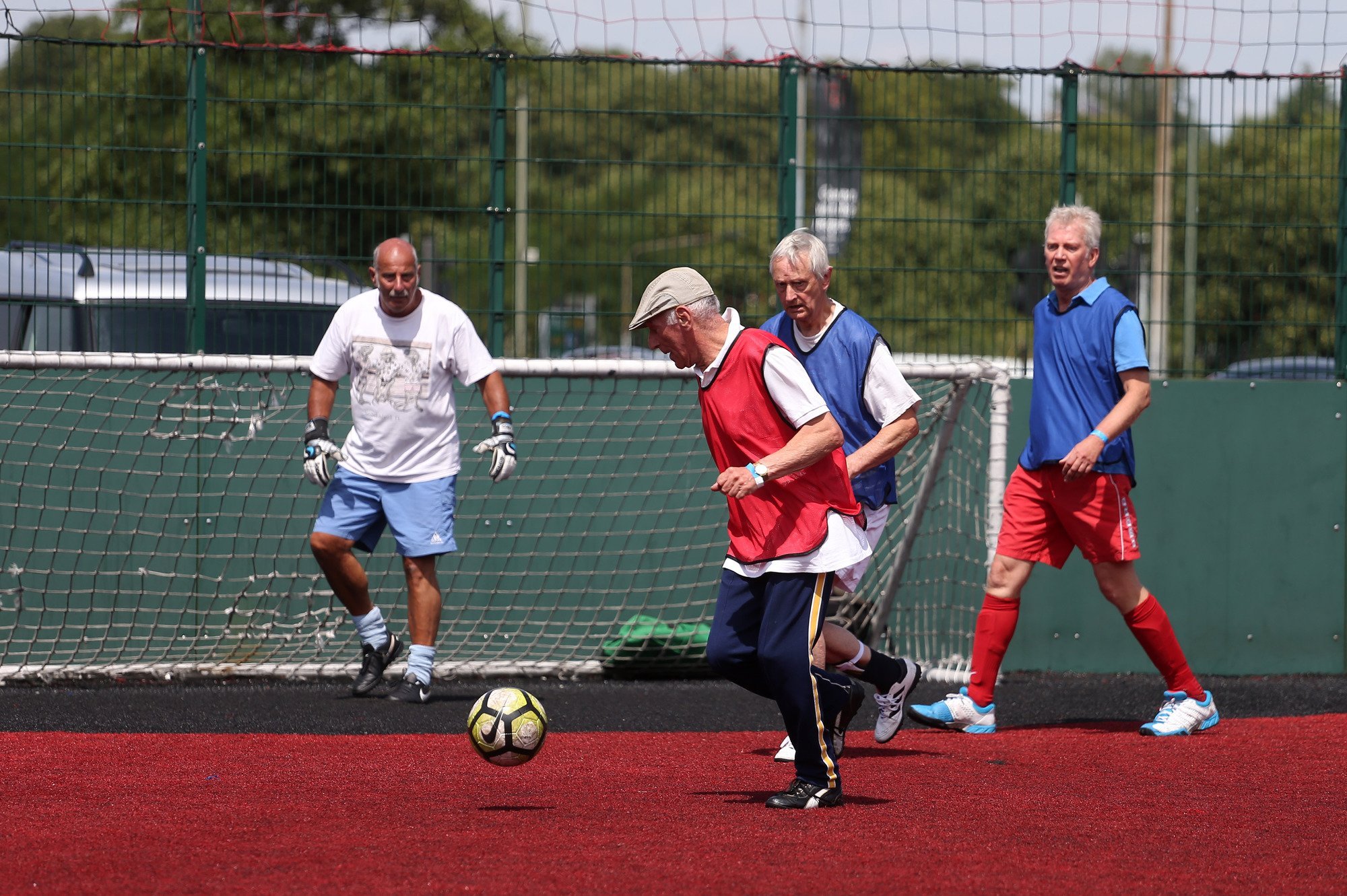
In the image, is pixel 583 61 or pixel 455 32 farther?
pixel 455 32

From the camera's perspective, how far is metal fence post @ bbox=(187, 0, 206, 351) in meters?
8.61

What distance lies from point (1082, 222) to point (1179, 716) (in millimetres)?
2176

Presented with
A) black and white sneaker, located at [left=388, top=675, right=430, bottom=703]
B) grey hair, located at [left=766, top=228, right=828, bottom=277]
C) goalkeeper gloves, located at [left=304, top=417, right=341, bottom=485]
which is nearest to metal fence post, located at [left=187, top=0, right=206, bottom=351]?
goalkeeper gloves, located at [left=304, top=417, right=341, bottom=485]

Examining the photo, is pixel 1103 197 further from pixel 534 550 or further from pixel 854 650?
pixel 854 650

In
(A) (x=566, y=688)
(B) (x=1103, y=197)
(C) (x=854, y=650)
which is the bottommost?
(A) (x=566, y=688)

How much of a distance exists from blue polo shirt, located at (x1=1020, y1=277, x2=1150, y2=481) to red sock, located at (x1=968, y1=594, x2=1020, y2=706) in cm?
63

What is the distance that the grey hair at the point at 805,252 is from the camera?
592 cm

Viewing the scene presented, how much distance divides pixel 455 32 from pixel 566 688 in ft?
16.5

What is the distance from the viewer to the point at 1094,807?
5.34 meters

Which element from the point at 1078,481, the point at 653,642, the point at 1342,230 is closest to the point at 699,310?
the point at 1078,481

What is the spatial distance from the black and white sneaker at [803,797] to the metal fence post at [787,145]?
4.48m

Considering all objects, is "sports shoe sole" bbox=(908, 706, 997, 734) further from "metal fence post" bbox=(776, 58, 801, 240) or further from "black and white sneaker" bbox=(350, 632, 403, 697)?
"metal fence post" bbox=(776, 58, 801, 240)

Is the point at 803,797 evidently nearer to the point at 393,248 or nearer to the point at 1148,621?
the point at 1148,621

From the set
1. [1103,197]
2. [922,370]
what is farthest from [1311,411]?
[922,370]
